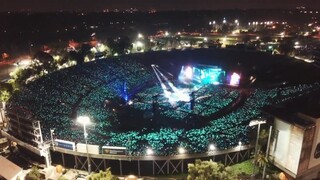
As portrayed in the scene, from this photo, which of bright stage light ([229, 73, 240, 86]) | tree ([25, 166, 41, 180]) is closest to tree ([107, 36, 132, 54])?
bright stage light ([229, 73, 240, 86])

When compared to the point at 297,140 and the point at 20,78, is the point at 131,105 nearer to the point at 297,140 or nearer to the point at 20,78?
the point at 20,78

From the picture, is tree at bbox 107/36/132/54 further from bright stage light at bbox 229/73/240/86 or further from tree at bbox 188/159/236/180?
tree at bbox 188/159/236/180

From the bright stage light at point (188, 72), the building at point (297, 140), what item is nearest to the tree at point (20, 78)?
the bright stage light at point (188, 72)

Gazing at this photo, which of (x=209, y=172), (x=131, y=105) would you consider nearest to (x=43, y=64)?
(x=131, y=105)

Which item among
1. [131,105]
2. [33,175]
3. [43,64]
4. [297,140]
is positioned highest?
[297,140]

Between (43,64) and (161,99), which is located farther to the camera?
(43,64)

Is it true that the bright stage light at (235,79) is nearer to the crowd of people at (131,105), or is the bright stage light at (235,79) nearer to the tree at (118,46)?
the crowd of people at (131,105)

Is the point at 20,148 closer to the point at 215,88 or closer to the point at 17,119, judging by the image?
the point at 17,119
